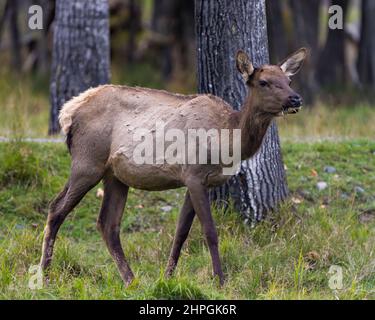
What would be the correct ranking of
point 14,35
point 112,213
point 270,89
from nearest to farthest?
point 270,89 < point 112,213 < point 14,35

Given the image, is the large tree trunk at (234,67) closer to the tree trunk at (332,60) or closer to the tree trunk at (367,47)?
the tree trunk at (367,47)

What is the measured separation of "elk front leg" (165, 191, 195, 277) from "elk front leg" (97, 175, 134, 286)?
57 centimetres

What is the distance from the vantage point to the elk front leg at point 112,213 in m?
8.34

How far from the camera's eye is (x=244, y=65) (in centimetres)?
769

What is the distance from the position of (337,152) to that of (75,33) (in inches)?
150

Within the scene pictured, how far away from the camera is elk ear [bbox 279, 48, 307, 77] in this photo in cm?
794

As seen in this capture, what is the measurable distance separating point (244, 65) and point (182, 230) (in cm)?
158

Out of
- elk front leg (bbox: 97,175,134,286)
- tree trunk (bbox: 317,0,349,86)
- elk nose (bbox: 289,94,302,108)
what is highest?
elk nose (bbox: 289,94,302,108)

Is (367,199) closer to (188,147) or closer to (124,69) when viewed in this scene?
(188,147)

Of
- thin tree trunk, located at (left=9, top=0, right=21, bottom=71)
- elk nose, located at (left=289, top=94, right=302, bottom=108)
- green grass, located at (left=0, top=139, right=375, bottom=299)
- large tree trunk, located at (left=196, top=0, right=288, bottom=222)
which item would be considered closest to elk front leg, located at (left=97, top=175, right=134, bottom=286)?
green grass, located at (left=0, top=139, right=375, bottom=299)

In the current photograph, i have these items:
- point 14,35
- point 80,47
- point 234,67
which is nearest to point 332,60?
point 14,35

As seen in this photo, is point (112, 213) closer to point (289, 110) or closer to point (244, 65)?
Result: point (244, 65)

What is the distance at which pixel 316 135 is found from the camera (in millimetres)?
12461

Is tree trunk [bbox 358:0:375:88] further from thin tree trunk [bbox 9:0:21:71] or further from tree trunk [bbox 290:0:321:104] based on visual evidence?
thin tree trunk [bbox 9:0:21:71]
